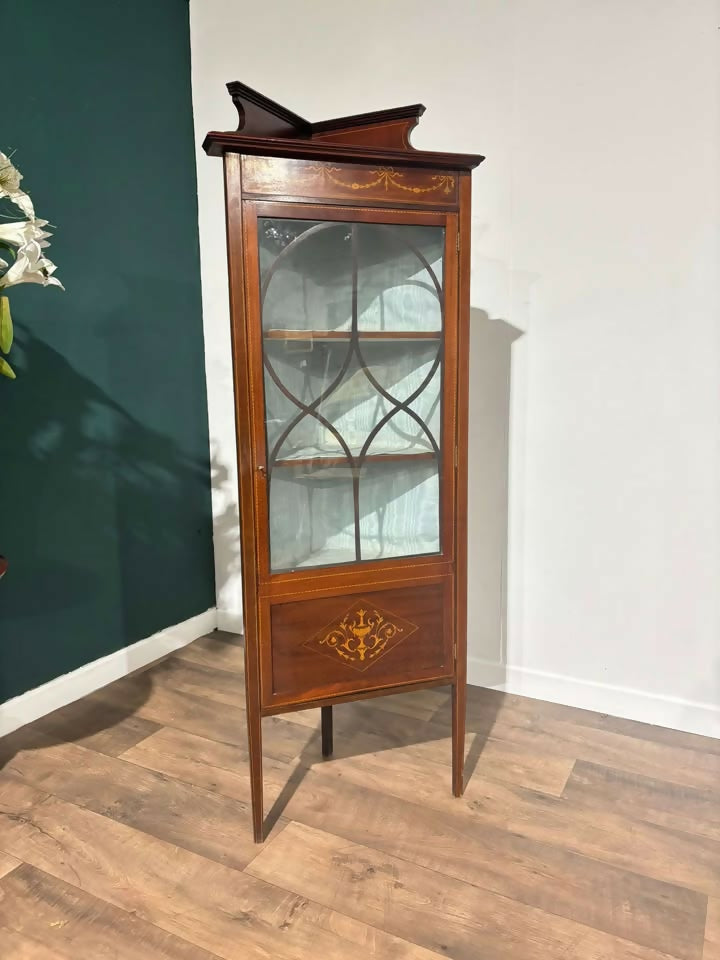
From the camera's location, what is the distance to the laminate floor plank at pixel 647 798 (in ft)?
5.64

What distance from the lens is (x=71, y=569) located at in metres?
2.34

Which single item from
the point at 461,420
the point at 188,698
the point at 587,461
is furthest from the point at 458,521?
the point at 188,698

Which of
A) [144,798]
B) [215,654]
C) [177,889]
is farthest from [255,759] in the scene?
[215,654]

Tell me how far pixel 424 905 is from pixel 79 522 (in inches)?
62.4

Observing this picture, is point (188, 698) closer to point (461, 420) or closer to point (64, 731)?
point (64, 731)

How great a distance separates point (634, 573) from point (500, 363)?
0.78 meters

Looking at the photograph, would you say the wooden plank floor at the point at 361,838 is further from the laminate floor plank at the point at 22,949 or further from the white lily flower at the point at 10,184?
the white lily flower at the point at 10,184

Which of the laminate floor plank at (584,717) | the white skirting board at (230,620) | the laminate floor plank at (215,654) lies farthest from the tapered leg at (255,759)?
the white skirting board at (230,620)

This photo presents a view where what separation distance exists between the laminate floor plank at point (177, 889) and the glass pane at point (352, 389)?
27.3 inches

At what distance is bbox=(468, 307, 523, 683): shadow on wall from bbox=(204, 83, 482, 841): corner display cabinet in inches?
26.1

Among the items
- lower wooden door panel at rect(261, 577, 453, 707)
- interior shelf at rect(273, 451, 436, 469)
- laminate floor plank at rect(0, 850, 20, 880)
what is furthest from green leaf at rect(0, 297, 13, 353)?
laminate floor plank at rect(0, 850, 20, 880)

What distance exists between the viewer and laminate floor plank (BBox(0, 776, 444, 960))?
1.35 meters

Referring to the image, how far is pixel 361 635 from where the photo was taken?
168 cm

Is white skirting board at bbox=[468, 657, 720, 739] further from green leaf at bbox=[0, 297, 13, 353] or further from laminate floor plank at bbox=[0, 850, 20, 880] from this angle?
green leaf at bbox=[0, 297, 13, 353]
